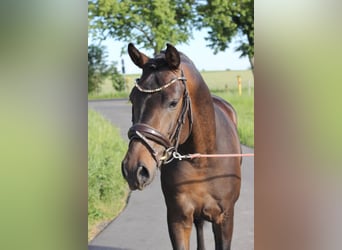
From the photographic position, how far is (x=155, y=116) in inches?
86.8

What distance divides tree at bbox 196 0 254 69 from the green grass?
2.77 ft

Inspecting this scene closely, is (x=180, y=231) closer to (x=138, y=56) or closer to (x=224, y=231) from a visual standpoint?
(x=224, y=231)

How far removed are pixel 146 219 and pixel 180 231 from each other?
570mm

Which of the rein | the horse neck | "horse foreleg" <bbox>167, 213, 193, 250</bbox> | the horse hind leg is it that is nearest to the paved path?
the horse hind leg

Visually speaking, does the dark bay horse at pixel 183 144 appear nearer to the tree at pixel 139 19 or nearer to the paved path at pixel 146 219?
the paved path at pixel 146 219

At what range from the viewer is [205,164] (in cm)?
252

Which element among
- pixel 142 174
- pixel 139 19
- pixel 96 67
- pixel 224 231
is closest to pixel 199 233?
pixel 224 231

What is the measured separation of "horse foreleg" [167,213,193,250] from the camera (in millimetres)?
2539

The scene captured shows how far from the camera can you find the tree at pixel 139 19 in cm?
304

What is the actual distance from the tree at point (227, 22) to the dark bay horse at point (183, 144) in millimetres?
361

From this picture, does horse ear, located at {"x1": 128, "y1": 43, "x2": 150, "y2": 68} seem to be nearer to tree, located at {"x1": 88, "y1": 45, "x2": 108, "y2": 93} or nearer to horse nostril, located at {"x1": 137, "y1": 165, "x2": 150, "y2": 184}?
horse nostril, located at {"x1": 137, "y1": 165, "x2": 150, "y2": 184}

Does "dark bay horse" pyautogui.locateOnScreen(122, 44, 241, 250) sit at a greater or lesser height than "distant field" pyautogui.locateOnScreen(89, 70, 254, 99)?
lesser
